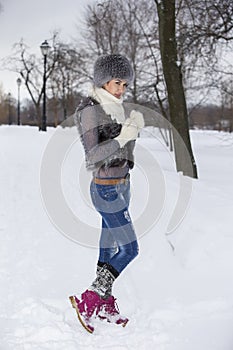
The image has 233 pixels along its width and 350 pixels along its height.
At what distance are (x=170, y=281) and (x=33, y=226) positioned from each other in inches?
89.5

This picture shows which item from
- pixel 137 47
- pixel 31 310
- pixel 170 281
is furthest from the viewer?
pixel 137 47

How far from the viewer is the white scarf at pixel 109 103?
295cm

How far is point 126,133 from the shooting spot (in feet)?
9.55

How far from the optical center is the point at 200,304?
10.9 ft

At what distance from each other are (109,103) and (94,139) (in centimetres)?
30

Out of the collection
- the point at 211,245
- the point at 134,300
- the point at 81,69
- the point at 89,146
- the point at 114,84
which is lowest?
the point at 134,300

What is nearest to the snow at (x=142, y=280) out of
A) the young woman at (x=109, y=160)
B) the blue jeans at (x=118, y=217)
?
the young woman at (x=109, y=160)

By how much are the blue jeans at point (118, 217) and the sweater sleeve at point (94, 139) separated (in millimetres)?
242

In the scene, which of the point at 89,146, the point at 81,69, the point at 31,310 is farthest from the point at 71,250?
the point at 81,69

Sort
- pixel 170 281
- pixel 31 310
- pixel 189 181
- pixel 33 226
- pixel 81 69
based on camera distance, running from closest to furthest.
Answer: pixel 31 310
pixel 170 281
pixel 33 226
pixel 189 181
pixel 81 69

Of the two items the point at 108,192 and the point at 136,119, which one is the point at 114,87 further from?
the point at 108,192

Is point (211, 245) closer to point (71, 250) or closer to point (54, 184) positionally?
point (71, 250)

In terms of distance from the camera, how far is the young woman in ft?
9.48

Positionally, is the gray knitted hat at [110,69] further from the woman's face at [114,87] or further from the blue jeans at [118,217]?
the blue jeans at [118,217]
